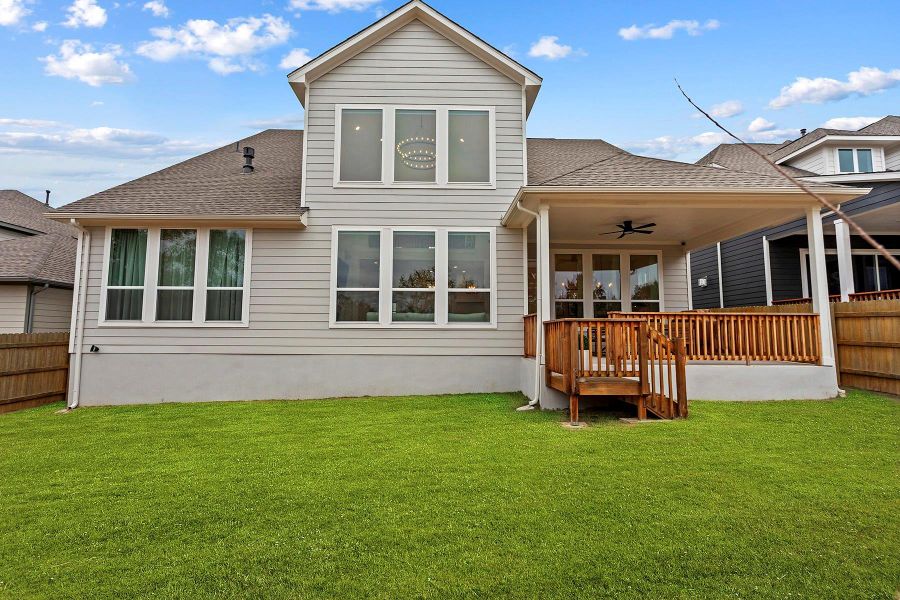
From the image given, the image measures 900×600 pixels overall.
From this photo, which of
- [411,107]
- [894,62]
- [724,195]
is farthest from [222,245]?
[894,62]

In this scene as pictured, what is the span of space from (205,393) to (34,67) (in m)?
14.9

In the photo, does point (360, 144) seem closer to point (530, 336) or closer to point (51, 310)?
point (530, 336)

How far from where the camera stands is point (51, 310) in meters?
10.7

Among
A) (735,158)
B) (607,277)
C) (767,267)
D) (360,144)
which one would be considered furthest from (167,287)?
(735,158)

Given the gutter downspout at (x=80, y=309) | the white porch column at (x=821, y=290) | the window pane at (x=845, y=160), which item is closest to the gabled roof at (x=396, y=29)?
the gutter downspout at (x=80, y=309)

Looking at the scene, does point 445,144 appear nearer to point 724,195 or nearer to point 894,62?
point 724,195

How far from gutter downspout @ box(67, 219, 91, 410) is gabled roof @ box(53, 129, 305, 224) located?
1.59 ft

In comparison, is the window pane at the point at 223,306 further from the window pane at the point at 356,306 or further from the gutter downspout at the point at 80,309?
the gutter downspout at the point at 80,309

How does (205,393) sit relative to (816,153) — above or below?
below

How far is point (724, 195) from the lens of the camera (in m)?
6.62

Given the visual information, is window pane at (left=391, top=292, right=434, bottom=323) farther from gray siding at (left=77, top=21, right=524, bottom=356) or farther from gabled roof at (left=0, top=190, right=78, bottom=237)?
gabled roof at (left=0, top=190, right=78, bottom=237)

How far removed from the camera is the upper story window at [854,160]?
42.0 ft

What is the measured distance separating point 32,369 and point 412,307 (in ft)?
21.5

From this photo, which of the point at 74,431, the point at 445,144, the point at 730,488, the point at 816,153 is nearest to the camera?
the point at 730,488
